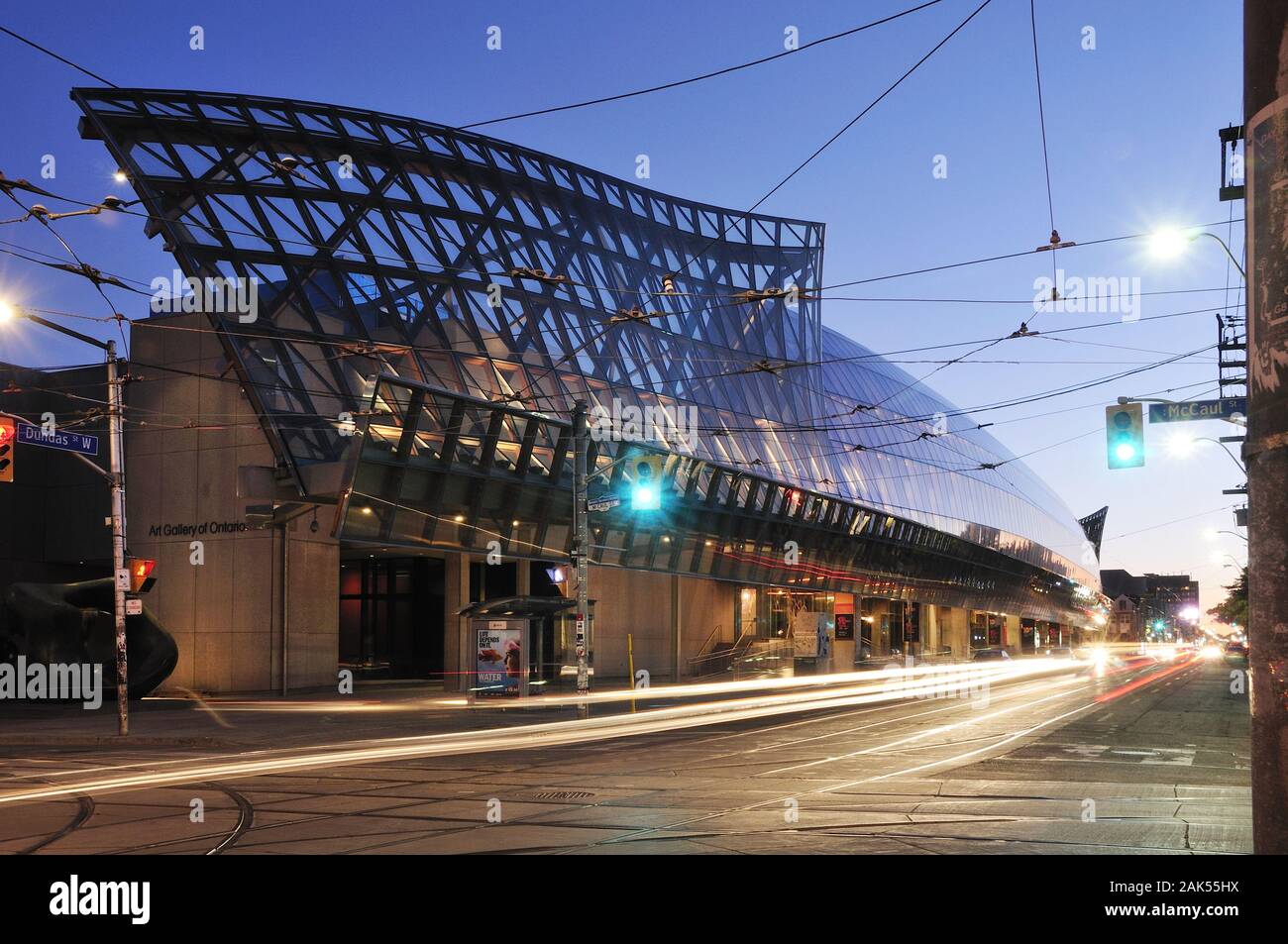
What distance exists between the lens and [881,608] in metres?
82.6

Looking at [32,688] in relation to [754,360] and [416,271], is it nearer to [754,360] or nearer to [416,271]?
[416,271]

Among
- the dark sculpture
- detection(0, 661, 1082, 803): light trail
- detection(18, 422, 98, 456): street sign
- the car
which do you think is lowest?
the car

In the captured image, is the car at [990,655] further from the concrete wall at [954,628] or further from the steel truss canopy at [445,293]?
the steel truss canopy at [445,293]

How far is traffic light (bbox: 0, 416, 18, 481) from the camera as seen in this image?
2242cm

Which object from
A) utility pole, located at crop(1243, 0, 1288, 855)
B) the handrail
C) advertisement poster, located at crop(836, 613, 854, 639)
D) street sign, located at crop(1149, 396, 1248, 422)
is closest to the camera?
utility pole, located at crop(1243, 0, 1288, 855)

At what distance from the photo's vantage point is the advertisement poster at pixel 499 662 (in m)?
32.2

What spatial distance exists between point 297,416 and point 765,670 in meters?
27.1

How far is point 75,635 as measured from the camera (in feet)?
112

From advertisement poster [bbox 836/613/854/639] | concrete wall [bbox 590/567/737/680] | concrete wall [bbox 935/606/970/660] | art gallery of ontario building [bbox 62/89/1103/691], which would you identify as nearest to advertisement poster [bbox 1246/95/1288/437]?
art gallery of ontario building [bbox 62/89/1103/691]

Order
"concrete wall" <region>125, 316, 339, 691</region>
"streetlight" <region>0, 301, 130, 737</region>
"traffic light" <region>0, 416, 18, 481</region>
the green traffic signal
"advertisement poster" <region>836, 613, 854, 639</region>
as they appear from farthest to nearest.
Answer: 1. "advertisement poster" <region>836, 613, 854, 639</region>
2. "concrete wall" <region>125, 316, 339, 691</region>
3. the green traffic signal
4. "streetlight" <region>0, 301, 130, 737</region>
5. "traffic light" <region>0, 416, 18, 481</region>

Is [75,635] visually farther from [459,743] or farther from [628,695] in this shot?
[459,743]

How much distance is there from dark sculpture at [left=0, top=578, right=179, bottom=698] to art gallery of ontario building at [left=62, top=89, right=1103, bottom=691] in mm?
5245

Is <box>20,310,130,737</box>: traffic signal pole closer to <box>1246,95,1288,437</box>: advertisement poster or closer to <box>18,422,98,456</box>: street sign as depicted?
<box>18,422,98,456</box>: street sign
